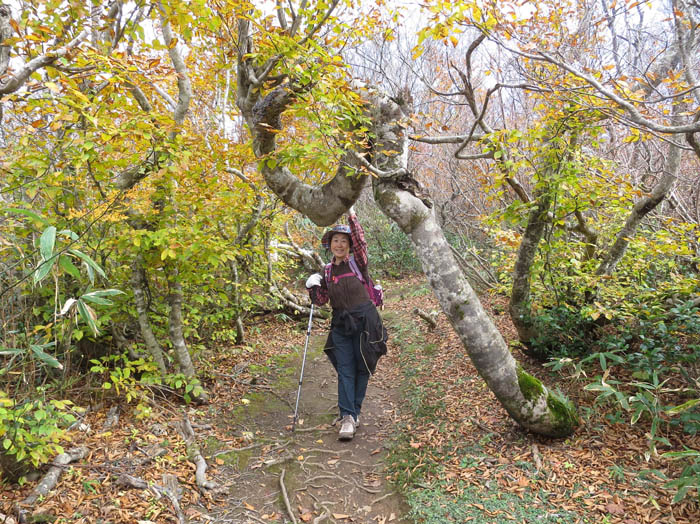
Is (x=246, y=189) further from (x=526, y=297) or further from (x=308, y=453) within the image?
(x=526, y=297)

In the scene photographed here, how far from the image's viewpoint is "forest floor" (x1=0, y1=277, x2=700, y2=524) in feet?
9.34

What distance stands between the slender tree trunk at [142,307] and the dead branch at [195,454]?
30.8 inches

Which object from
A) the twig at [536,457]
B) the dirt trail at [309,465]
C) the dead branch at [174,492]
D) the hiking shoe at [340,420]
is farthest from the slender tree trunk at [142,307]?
the twig at [536,457]

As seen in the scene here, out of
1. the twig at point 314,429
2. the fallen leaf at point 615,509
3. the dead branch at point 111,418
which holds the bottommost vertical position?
the twig at point 314,429

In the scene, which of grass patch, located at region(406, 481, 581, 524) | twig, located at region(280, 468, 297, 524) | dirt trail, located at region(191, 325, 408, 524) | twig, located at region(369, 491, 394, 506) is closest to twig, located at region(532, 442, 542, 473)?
grass patch, located at region(406, 481, 581, 524)

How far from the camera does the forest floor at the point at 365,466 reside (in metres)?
2.85

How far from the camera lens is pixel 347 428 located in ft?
14.5

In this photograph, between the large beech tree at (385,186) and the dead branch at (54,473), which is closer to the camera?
the dead branch at (54,473)

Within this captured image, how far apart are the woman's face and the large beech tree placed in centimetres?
25

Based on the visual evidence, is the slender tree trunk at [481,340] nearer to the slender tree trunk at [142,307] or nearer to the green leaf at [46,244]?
the green leaf at [46,244]

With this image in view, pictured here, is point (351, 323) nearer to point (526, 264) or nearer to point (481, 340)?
point (481, 340)

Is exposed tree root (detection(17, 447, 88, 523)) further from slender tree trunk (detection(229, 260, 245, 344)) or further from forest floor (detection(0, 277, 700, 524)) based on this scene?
slender tree trunk (detection(229, 260, 245, 344))

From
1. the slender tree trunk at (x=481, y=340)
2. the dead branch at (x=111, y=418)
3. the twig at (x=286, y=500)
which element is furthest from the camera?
the dead branch at (x=111, y=418)

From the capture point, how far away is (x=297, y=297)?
9688 millimetres
